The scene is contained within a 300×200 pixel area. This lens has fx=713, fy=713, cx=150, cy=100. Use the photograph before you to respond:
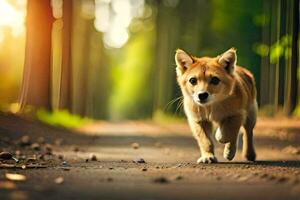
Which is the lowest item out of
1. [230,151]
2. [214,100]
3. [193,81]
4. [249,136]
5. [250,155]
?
[230,151]

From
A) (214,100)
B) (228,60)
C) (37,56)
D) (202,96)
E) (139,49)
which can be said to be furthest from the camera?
(139,49)

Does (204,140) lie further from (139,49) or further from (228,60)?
(139,49)

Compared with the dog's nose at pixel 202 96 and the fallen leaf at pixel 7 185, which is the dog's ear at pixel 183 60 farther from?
the fallen leaf at pixel 7 185

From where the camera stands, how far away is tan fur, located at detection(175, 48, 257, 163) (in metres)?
10.3

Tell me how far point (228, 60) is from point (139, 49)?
6352 centimetres

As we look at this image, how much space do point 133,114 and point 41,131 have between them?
68.1 meters

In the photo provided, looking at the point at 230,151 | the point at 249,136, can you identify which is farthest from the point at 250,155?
the point at 230,151

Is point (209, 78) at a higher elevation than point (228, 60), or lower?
lower

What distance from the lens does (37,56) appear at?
24016 millimetres

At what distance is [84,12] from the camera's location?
174ft

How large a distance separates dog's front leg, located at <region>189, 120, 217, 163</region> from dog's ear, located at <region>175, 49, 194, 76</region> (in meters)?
0.83

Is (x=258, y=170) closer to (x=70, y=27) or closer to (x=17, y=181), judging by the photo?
(x=17, y=181)

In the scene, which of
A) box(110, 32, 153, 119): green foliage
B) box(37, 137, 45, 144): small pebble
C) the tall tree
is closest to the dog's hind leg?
box(37, 137, 45, 144): small pebble

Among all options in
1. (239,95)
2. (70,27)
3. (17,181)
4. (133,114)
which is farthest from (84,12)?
(17,181)
